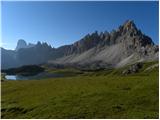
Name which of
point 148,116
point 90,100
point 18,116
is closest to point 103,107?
point 90,100

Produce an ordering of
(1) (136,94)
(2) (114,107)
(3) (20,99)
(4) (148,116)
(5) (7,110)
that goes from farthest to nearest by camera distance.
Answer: (3) (20,99), (1) (136,94), (5) (7,110), (2) (114,107), (4) (148,116)

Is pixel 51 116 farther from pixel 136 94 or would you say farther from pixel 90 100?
pixel 136 94

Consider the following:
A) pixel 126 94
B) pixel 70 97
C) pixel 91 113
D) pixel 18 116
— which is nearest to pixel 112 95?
pixel 126 94

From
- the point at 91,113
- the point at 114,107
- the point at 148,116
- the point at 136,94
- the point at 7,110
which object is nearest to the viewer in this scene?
the point at 148,116

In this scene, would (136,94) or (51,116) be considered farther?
(136,94)

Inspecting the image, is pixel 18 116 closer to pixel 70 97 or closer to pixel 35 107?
pixel 35 107

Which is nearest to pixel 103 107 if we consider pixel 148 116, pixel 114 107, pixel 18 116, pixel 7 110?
pixel 114 107

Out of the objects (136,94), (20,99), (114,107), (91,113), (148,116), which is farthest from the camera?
(20,99)

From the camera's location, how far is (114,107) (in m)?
36.4

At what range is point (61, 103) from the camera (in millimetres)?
41125

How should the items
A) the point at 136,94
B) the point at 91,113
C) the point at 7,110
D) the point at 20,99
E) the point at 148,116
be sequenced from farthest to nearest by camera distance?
the point at 20,99 < the point at 136,94 < the point at 7,110 < the point at 91,113 < the point at 148,116

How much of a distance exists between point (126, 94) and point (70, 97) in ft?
27.2

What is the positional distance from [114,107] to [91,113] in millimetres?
3931

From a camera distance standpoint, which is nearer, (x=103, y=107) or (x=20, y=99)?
(x=103, y=107)
